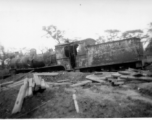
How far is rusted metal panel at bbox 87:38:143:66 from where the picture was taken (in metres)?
7.70

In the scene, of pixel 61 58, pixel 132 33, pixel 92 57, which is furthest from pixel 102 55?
pixel 132 33

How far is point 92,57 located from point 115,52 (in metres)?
1.83

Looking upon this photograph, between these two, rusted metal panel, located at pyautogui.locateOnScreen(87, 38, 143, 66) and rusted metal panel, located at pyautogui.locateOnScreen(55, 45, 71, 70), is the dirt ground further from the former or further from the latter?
rusted metal panel, located at pyautogui.locateOnScreen(55, 45, 71, 70)

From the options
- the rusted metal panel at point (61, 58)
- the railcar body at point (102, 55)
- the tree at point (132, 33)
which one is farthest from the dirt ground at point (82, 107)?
the tree at point (132, 33)

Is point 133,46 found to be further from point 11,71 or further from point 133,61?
point 11,71

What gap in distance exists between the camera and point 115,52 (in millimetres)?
8008

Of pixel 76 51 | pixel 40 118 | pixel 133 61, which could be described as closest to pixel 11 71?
pixel 76 51

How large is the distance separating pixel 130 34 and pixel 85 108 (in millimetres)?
28979

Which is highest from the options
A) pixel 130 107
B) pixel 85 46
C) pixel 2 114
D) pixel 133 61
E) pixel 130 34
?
pixel 130 34

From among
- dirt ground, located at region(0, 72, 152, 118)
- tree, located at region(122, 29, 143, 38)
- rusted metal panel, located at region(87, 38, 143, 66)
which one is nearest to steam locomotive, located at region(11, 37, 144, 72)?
rusted metal panel, located at region(87, 38, 143, 66)

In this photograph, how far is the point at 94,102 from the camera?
2975 millimetres

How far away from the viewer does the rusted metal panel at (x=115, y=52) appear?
7704mm

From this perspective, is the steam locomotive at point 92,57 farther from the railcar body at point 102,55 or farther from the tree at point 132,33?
the tree at point 132,33

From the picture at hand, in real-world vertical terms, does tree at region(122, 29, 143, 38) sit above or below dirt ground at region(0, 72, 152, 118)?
above
